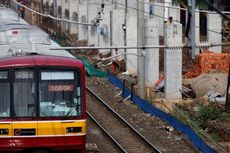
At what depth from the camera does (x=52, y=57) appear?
47.4 ft

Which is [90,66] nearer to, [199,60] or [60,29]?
[199,60]

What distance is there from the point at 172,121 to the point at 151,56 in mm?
5988

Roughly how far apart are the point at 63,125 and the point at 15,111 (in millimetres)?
1077

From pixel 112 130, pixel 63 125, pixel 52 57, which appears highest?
pixel 52 57

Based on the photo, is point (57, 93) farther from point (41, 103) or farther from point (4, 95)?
point (4, 95)

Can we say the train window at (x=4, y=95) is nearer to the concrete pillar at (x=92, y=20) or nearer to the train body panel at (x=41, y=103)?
the train body panel at (x=41, y=103)

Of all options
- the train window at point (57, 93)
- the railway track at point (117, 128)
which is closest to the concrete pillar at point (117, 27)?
the railway track at point (117, 128)

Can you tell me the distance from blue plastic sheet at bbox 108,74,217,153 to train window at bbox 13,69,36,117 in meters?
4.81

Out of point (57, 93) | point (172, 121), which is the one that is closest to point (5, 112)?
point (57, 93)

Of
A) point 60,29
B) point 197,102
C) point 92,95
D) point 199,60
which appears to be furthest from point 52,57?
point 60,29

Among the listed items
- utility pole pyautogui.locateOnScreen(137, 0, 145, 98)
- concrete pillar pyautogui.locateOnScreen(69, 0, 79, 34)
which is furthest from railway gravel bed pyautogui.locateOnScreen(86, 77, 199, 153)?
concrete pillar pyautogui.locateOnScreen(69, 0, 79, 34)

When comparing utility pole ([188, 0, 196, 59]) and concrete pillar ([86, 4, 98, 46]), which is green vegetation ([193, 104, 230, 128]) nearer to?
utility pole ([188, 0, 196, 59])

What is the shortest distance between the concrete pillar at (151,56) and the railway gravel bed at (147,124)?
149 cm

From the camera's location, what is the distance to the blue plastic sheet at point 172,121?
17.2m
